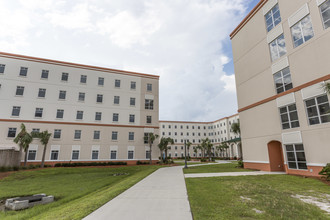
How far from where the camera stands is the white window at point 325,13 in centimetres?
1389

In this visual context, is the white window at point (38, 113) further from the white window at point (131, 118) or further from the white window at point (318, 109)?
the white window at point (318, 109)

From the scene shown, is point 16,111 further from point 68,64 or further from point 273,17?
point 273,17

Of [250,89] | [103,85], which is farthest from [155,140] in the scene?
[250,89]

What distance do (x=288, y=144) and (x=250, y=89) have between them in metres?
8.08

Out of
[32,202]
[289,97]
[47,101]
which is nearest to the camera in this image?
[32,202]

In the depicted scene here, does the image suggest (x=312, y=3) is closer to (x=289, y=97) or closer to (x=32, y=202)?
(x=289, y=97)

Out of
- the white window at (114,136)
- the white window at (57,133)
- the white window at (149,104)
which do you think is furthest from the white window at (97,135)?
the white window at (149,104)

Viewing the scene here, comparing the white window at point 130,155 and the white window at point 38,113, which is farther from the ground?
the white window at point 38,113

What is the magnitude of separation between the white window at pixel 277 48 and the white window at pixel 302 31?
121 centimetres

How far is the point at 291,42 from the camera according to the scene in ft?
55.5

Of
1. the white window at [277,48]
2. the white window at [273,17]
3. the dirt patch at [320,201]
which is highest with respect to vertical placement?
the white window at [273,17]

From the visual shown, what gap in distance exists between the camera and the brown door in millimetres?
18297

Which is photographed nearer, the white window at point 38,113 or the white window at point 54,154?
the white window at point 54,154

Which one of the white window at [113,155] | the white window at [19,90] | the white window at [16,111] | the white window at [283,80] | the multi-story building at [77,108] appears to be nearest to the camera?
the white window at [283,80]
